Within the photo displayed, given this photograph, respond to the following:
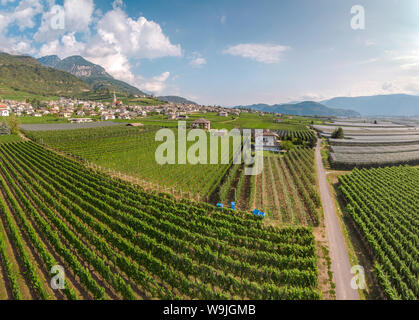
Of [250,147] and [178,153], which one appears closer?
[178,153]

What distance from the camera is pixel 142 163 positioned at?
3897 cm

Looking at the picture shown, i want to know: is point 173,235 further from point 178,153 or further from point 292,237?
point 178,153

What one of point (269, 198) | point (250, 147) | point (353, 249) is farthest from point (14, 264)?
point (250, 147)

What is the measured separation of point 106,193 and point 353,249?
27.7 metres

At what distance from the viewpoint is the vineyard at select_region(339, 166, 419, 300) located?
1316 centimetres

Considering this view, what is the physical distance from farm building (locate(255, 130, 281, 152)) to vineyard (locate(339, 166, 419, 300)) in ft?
86.8

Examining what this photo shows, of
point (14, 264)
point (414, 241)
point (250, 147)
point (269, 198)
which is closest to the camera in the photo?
point (14, 264)

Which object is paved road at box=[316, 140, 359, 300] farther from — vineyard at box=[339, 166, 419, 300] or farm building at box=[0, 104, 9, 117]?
farm building at box=[0, 104, 9, 117]

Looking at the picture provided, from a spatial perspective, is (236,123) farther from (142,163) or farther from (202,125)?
(142,163)

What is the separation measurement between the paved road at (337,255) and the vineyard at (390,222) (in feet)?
5.98

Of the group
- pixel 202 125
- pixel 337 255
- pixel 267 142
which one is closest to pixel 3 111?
pixel 202 125

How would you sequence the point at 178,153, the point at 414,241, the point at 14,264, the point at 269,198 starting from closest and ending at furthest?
the point at 14,264, the point at 414,241, the point at 269,198, the point at 178,153

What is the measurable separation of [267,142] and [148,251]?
54.3 metres
